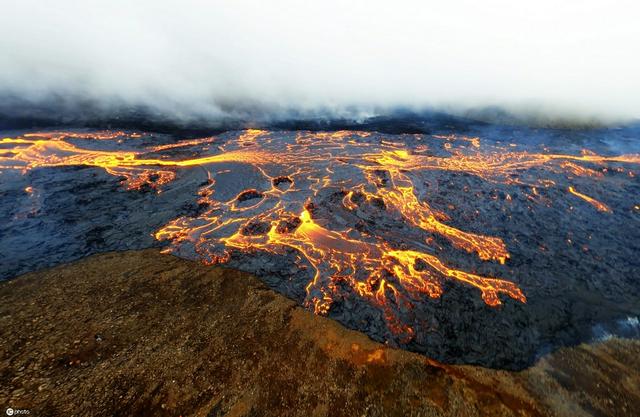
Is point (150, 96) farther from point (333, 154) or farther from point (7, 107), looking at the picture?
point (333, 154)

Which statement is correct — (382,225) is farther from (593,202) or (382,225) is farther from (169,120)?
(169,120)

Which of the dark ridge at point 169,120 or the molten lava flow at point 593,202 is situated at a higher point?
the dark ridge at point 169,120

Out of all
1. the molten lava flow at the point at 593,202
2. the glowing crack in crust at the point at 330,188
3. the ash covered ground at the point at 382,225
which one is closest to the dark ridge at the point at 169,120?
the glowing crack in crust at the point at 330,188

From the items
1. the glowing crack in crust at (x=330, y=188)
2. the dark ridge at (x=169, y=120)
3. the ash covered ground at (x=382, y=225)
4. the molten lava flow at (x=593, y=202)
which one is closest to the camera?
the ash covered ground at (x=382, y=225)

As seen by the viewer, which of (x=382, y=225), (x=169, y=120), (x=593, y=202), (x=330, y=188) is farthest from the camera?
(x=169, y=120)

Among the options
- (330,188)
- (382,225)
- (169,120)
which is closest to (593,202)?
(382,225)

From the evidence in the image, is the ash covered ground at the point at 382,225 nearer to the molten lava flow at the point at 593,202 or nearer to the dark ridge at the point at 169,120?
the molten lava flow at the point at 593,202

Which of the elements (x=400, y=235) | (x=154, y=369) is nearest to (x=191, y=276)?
(x=154, y=369)
